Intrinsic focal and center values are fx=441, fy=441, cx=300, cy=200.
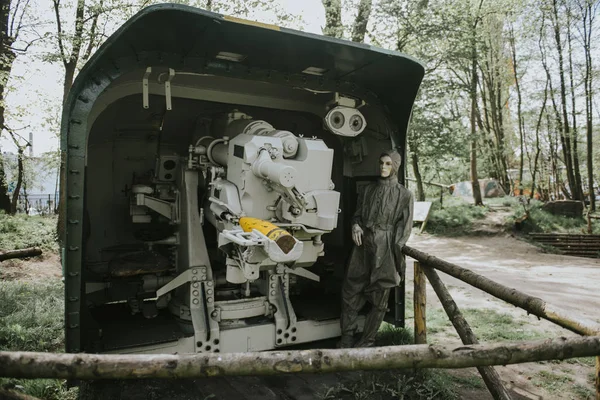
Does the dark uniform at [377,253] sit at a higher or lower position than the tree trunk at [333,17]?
lower

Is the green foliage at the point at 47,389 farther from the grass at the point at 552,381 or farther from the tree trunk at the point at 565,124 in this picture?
the tree trunk at the point at 565,124

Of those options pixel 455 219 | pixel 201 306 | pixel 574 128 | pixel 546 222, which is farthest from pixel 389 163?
pixel 574 128

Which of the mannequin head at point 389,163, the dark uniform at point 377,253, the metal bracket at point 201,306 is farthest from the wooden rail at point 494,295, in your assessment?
the metal bracket at point 201,306

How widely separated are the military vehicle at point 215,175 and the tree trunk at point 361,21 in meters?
10.1

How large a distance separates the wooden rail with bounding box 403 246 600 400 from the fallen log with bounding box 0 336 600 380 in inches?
13.7

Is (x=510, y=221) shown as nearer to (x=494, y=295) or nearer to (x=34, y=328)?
(x=494, y=295)

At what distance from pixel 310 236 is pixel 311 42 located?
172 cm

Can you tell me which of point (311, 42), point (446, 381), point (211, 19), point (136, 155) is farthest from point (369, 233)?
point (136, 155)

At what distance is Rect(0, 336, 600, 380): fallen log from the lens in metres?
1.90

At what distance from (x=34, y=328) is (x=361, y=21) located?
13354 millimetres

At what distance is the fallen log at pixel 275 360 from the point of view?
1.90 meters

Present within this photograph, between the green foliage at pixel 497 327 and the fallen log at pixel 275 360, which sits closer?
A: the fallen log at pixel 275 360

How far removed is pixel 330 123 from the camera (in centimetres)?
464

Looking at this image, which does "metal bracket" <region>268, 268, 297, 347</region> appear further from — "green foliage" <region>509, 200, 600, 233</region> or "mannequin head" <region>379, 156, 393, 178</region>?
"green foliage" <region>509, 200, 600, 233</region>
